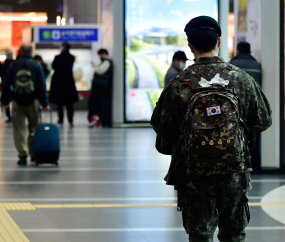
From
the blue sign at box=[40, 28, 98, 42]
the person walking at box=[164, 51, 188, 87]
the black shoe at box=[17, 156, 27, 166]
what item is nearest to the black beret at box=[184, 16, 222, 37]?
the person walking at box=[164, 51, 188, 87]

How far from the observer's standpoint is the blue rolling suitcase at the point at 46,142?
29.9 feet

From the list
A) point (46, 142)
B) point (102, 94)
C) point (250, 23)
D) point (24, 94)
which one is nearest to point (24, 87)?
point (24, 94)

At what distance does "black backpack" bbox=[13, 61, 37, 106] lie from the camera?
9.07 meters

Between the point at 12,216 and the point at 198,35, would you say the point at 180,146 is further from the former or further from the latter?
the point at 12,216

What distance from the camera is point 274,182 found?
7.89 metres

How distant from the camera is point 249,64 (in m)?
8.33

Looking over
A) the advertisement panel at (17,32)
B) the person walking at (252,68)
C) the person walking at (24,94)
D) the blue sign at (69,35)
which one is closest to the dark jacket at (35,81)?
the person walking at (24,94)

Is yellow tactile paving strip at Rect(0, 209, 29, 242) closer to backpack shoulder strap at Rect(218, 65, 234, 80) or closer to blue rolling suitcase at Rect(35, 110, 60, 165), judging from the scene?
backpack shoulder strap at Rect(218, 65, 234, 80)

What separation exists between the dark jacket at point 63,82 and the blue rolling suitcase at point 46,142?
7503mm

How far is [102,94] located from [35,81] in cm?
686

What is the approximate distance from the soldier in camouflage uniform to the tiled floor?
1841 mm

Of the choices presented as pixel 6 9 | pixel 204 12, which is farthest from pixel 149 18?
pixel 6 9

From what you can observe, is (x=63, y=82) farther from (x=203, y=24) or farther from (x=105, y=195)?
(x=203, y=24)

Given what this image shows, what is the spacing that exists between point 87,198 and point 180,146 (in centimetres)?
372
